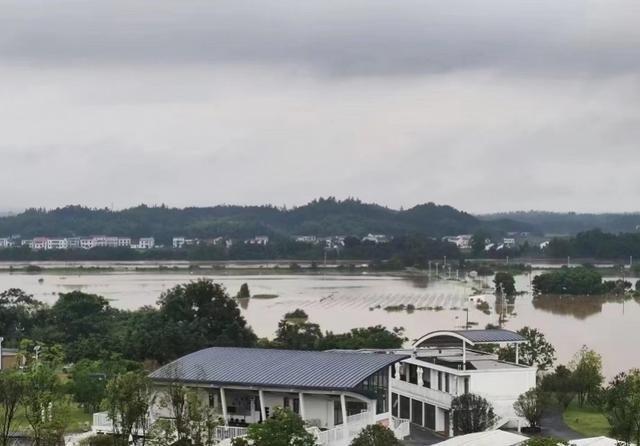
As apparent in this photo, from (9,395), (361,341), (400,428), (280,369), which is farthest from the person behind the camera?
(361,341)

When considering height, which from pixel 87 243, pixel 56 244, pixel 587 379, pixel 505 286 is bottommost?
pixel 587 379

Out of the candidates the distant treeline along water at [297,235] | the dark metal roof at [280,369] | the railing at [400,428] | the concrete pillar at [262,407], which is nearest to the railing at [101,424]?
the dark metal roof at [280,369]

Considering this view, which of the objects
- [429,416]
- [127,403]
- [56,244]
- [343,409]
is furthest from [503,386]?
[56,244]

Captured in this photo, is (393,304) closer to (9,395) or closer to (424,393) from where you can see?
(424,393)

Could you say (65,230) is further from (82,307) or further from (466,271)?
(82,307)

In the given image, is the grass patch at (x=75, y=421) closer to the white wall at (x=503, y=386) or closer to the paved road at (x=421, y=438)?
the paved road at (x=421, y=438)
